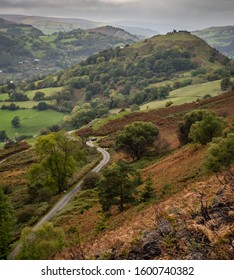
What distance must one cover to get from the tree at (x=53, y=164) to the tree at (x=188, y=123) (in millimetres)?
15516

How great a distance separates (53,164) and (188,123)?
18.2 meters

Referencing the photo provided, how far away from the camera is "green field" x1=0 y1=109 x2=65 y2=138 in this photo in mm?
131000

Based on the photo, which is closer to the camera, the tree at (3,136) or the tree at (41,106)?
the tree at (3,136)

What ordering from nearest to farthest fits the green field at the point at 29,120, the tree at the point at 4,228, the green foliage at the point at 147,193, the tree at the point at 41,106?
the green foliage at the point at 147,193, the tree at the point at 4,228, the green field at the point at 29,120, the tree at the point at 41,106

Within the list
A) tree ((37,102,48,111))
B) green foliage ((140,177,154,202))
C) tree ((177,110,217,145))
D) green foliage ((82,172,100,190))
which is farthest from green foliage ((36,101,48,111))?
green foliage ((140,177,154,202))

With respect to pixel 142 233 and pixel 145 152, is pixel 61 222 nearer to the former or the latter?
pixel 142 233

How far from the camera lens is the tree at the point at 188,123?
45.6 m

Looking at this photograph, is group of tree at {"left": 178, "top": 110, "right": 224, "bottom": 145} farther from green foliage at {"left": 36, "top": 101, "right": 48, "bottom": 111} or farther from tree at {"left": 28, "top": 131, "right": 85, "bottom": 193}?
green foliage at {"left": 36, "top": 101, "right": 48, "bottom": 111}

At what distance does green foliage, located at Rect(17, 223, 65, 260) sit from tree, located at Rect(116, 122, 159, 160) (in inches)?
1214

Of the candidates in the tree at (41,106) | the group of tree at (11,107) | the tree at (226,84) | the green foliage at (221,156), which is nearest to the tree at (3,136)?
the tree at (41,106)

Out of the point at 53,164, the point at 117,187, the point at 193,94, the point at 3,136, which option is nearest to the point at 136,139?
the point at 53,164

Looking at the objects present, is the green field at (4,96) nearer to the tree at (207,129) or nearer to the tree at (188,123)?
the tree at (188,123)

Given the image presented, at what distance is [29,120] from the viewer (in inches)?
5536
